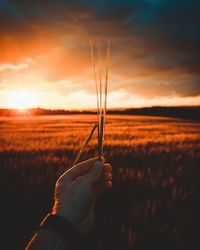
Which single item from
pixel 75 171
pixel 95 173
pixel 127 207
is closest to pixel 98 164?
pixel 95 173

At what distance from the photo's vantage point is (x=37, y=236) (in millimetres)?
1435

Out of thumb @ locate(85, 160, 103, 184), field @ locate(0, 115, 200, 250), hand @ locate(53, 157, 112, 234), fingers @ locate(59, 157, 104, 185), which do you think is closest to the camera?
hand @ locate(53, 157, 112, 234)

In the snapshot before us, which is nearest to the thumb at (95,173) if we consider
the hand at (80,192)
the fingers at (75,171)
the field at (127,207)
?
the hand at (80,192)

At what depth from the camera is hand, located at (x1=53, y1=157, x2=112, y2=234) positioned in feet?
5.45

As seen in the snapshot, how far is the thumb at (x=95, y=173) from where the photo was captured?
183cm

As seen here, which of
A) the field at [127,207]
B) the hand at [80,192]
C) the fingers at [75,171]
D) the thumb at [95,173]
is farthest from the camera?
the field at [127,207]

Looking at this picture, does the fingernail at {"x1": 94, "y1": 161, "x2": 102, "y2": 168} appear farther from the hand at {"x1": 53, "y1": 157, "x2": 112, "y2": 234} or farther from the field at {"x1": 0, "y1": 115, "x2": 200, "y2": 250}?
the field at {"x1": 0, "y1": 115, "x2": 200, "y2": 250}

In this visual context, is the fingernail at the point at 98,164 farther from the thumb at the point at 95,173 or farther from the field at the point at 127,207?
the field at the point at 127,207

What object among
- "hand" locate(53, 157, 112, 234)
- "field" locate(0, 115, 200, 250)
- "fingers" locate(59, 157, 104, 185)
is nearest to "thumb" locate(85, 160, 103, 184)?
"hand" locate(53, 157, 112, 234)

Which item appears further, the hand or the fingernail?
the fingernail

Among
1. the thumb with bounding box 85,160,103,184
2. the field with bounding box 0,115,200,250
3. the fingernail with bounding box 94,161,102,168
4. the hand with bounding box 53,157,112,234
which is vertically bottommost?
the field with bounding box 0,115,200,250

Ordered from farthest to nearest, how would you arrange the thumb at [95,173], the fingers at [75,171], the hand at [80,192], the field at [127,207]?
1. the field at [127,207]
2. the fingers at [75,171]
3. the thumb at [95,173]
4. the hand at [80,192]

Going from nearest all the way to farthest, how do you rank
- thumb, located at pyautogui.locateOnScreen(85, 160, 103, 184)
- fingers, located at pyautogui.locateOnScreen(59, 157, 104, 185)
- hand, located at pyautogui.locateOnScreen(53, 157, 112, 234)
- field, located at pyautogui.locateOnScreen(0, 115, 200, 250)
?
hand, located at pyautogui.locateOnScreen(53, 157, 112, 234) < thumb, located at pyautogui.locateOnScreen(85, 160, 103, 184) < fingers, located at pyautogui.locateOnScreen(59, 157, 104, 185) < field, located at pyautogui.locateOnScreen(0, 115, 200, 250)

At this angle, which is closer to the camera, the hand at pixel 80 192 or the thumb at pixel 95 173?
the hand at pixel 80 192
